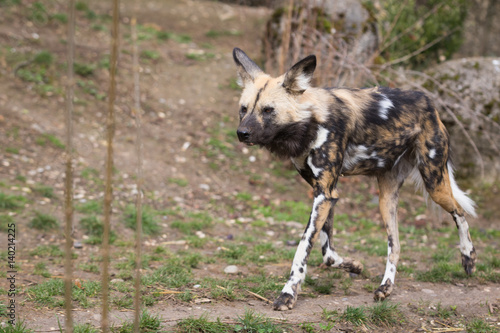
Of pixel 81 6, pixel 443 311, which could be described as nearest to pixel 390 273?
pixel 443 311

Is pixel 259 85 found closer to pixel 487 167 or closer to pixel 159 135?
→ pixel 159 135

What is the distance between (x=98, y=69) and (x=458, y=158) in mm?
5253

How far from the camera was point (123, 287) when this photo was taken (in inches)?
125

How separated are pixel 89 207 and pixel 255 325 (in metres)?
2.70

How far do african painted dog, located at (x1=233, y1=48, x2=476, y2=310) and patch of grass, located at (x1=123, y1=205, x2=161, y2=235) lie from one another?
171 centimetres

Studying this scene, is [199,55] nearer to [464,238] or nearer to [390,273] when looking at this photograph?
[464,238]

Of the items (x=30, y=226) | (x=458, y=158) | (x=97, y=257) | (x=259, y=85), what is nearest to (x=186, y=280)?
(x=97, y=257)

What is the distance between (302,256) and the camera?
3.24 meters

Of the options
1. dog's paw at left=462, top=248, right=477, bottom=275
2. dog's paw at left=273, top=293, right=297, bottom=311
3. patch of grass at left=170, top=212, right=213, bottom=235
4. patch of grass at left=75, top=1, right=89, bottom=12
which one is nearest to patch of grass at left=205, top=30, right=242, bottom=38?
patch of grass at left=75, top=1, right=89, bottom=12

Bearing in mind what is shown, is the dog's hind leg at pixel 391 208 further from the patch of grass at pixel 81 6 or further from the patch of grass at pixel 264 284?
the patch of grass at pixel 81 6

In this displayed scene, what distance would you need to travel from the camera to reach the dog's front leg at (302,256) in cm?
306

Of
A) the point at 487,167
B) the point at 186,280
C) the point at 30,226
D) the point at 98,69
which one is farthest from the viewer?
the point at 98,69

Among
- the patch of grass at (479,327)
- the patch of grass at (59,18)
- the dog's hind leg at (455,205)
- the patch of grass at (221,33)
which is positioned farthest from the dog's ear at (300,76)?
the patch of grass at (221,33)

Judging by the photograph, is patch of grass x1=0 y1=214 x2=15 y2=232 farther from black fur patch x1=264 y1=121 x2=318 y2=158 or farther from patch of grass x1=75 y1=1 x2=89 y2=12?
patch of grass x1=75 y1=1 x2=89 y2=12
